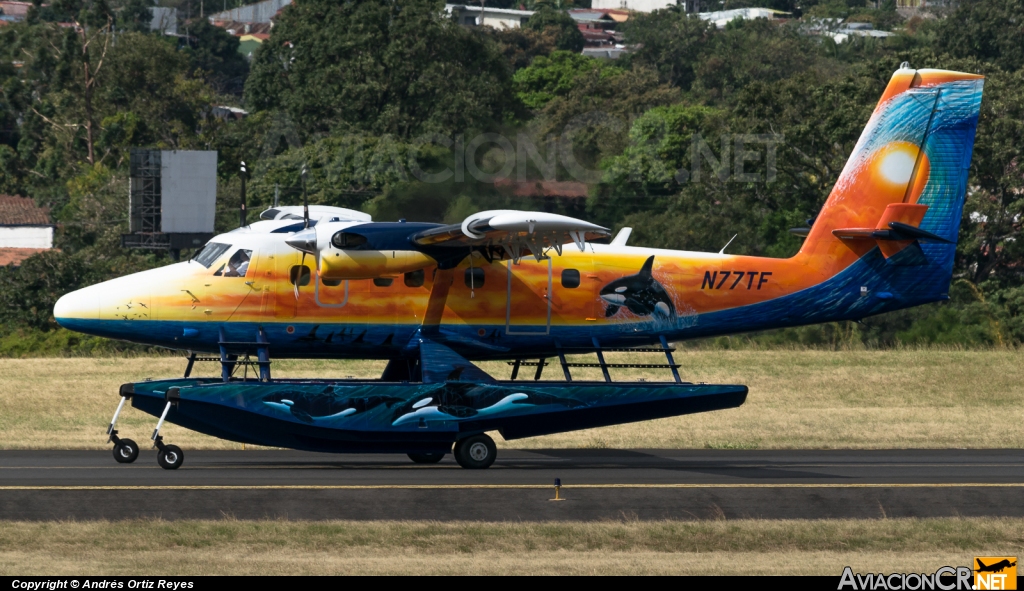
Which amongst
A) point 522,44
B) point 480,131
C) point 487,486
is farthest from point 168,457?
point 522,44

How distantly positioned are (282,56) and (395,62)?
31.5ft

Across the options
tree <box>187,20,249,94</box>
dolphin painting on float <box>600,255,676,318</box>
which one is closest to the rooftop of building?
tree <box>187,20,249,94</box>

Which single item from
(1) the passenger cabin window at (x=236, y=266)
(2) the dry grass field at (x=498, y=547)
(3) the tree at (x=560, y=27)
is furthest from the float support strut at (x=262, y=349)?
(3) the tree at (x=560, y=27)

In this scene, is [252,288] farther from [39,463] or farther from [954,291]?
[954,291]

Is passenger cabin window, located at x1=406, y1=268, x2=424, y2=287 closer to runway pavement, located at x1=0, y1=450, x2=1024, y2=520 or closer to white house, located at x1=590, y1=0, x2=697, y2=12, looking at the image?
runway pavement, located at x1=0, y1=450, x2=1024, y2=520

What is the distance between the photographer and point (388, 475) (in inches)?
693

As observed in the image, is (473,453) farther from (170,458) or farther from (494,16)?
(494,16)

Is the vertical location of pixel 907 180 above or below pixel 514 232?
above

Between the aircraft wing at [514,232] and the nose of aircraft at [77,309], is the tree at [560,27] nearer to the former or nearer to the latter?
the nose of aircraft at [77,309]

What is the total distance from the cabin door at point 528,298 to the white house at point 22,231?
Result: 46.6 m

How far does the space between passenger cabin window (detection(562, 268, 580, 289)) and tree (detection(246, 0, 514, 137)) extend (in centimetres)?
4331

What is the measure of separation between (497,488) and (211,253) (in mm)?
6773

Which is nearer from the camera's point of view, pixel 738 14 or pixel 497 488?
pixel 497 488

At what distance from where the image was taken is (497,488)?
600 inches
